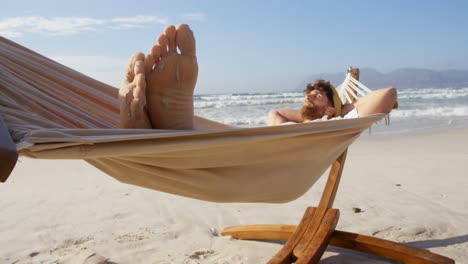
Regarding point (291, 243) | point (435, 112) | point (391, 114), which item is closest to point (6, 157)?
point (291, 243)

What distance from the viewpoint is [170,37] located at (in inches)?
56.9

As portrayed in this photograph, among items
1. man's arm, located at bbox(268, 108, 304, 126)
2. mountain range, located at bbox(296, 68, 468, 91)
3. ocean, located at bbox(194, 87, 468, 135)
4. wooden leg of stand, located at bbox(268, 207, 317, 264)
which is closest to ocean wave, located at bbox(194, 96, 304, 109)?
ocean, located at bbox(194, 87, 468, 135)

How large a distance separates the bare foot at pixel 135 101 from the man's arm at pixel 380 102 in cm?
83

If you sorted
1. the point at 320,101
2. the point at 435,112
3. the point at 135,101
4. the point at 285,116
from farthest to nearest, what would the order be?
1. the point at 435,112
2. the point at 285,116
3. the point at 320,101
4. the point at 135,101

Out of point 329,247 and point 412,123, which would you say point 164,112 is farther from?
point 412,123

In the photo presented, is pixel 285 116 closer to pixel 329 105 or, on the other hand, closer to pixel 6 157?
pixel 329 105

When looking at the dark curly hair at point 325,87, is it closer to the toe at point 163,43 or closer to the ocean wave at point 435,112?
the toe at point 163,43

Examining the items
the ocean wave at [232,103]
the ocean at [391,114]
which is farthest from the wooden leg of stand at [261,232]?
the ocean wave at [232,103]

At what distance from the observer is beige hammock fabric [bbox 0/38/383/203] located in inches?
36.9

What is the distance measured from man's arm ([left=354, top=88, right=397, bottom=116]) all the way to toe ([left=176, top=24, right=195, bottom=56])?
707 mm

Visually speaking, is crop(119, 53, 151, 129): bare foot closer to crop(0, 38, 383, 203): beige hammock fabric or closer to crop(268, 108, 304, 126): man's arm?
crop(0, 38, 383, 203): beige hammock fabric

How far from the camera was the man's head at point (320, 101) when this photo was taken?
6.26ft

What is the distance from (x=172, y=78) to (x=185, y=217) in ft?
3.46

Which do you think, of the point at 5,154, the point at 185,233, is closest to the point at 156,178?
the point at 5,154
